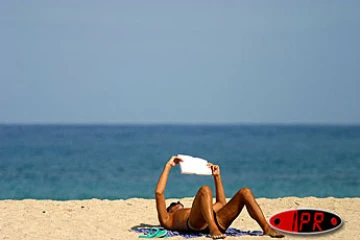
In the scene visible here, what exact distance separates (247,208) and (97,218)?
3184mm

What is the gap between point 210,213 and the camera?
959 cm

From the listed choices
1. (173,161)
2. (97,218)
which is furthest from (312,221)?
(97,218)

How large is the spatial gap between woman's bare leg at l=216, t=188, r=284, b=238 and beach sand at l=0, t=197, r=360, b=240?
0.13 metres

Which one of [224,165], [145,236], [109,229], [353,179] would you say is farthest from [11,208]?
[224,165]

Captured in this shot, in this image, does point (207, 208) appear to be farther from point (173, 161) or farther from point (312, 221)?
point (312, 221)

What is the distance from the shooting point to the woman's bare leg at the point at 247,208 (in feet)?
31.2

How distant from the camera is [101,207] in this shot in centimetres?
1312

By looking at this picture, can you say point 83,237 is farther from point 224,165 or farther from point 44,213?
point 224,165

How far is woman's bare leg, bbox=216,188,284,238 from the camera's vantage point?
9500mm

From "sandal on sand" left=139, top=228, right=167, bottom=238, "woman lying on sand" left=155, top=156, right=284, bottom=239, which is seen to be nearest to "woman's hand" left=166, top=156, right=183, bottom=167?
"woman lying on sand" left=155, top=156, right=284, bottom=239

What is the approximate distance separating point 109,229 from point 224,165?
24724 millimetres

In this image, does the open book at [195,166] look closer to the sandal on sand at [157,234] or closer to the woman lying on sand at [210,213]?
the woman lying on sand at [210,213]

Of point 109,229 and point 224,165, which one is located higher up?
point 109,229

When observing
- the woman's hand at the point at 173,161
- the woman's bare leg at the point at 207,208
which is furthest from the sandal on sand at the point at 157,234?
the woman's hand at the point at 173,161
